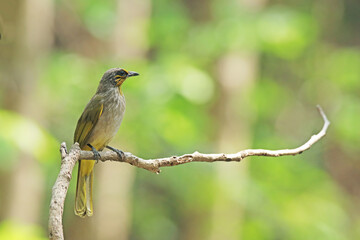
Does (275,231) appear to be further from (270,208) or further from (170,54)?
(170,54)

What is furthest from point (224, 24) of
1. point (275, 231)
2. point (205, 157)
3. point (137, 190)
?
point (205, 157)

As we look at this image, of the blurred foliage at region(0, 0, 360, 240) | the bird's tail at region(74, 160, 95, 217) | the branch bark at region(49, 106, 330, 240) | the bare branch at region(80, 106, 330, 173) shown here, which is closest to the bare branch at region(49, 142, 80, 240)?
the branch bark at region(49, 106, 330, 240)

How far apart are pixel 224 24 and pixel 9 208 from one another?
370 centimetres

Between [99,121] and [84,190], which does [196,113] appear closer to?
[99,121]

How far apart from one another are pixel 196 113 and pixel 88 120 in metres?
6.06

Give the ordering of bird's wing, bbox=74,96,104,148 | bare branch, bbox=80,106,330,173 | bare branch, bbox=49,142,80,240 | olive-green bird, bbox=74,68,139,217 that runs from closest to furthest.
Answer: bare branch, bbox=49,142,80,240
bare branch, bbox=80,106,330,173
olive-green bird, bbox=74,68,139,217
bird's wing, bbox=74,96,104,148

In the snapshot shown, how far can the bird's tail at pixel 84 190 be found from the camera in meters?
1.84

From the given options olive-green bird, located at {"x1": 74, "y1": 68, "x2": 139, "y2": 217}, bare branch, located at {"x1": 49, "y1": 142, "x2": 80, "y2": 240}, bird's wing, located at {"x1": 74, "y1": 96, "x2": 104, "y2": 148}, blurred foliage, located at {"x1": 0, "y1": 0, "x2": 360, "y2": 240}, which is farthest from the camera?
blurred foliage, located at {"x1": 0, "y1": 0, "x2": 360, "y2": 240}

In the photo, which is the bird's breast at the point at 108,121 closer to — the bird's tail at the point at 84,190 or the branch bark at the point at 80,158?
the bird's tail at the point at 84,190

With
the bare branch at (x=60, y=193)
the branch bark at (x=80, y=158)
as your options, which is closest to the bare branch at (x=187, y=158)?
the branch bark at (x=80, y=158)

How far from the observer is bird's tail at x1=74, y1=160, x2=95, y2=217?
6.05 feet

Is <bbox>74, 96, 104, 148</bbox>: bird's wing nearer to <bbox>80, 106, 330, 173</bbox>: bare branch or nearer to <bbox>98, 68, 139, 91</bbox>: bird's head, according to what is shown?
<bbox>98, 68, 139, 91</bbox>: bird's head

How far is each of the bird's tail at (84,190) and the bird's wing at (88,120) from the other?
102mm

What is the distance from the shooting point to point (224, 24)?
8.06 m
